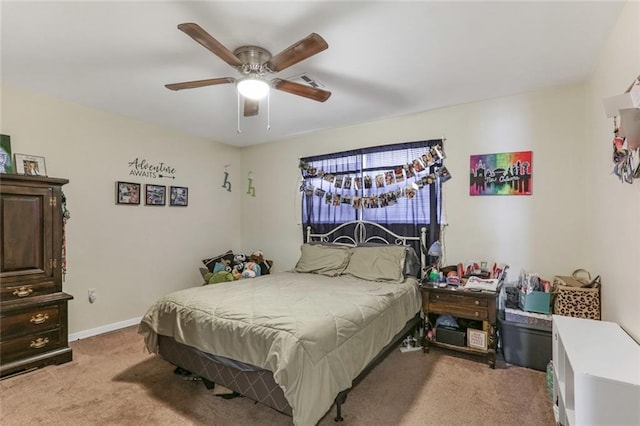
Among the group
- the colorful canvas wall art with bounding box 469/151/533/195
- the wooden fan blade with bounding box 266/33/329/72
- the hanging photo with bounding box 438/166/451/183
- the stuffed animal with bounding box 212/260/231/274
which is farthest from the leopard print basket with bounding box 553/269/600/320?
the stuffed animal with bounding box 212/260/231/274

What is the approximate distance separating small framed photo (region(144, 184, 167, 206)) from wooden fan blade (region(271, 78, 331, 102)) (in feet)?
8.30

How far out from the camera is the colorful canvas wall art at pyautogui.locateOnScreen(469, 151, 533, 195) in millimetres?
3010

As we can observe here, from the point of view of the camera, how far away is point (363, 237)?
3.96m

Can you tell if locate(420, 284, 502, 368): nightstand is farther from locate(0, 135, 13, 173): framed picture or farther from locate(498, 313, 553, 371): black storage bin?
locate(0, 135, 13, 173): framed picture

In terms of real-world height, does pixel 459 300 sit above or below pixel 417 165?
below

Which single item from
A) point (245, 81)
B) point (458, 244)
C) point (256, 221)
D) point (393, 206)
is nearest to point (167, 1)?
point (245, 81)

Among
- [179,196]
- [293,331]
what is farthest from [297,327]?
[179,196]

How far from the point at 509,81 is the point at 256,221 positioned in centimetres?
376

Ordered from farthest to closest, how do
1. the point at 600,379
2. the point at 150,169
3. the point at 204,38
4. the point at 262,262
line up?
1. the point at 262,262
2. the point at 150,169
3. the point at 204,38
4. the point at 600,379

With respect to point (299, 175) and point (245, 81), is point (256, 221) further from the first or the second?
point (245, 81)

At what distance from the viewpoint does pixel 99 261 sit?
3521mm

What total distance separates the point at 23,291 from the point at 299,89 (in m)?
2.84

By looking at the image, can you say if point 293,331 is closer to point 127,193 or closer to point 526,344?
point 526,344

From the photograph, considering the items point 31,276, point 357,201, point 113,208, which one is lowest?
point 31,276
